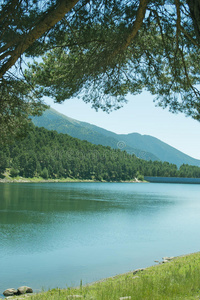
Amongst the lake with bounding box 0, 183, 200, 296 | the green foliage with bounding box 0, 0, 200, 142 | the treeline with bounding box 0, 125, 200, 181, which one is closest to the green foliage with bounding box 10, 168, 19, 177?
the treeline with bounding box 0, 125, 200, 181

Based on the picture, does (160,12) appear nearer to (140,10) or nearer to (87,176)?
(140,10)

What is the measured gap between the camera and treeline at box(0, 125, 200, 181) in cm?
11394

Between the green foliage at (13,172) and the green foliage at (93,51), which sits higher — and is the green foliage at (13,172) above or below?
below

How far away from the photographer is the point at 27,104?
10.2 meters

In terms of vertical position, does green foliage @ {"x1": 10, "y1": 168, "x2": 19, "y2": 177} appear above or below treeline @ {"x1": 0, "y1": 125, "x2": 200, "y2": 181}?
below

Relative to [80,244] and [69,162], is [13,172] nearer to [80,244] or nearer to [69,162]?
[69,162]

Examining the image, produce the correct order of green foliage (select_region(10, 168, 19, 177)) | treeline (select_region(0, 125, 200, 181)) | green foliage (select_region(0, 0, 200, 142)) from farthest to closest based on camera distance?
treeline (select_region(0, 125, 200, 181)) < green foliage (select_region(10, 168, 19, 177)) < green foliage (select_region(0, 0, 200, 142))

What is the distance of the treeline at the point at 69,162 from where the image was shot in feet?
374

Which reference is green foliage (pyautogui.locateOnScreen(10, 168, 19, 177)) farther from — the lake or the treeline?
the lake

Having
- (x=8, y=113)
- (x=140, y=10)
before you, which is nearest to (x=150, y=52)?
(x=140, y=10)

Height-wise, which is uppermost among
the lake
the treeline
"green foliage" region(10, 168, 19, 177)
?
the treeline

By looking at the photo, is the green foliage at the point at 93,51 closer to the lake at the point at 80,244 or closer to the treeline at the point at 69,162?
the lake at the point at 80,244

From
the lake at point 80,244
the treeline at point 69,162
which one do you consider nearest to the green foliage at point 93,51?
the lake at point 80,244

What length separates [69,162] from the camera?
133625 mm
